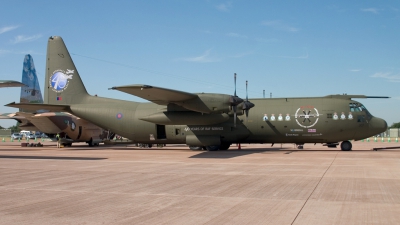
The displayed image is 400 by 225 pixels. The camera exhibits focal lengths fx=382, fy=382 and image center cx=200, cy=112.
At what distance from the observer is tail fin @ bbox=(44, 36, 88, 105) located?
31141 mm

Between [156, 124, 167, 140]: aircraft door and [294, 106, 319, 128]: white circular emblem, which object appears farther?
[156, 124, 167, 140]: aircraft door

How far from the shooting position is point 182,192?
9867mm

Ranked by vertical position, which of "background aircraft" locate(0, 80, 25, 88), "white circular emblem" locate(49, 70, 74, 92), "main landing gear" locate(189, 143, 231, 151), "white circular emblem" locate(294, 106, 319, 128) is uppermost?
"white circular emblem" locate(49, 70, 74, 92)

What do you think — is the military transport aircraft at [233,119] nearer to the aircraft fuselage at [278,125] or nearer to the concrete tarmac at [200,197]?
the aircraft fuselage at [278,125]

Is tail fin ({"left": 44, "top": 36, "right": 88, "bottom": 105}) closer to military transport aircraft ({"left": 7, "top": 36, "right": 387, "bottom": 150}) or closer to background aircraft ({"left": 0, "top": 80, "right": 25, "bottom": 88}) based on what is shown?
military transport aircraft ({"left": 7, "top": 36, "right": 387, "bottom": 150})

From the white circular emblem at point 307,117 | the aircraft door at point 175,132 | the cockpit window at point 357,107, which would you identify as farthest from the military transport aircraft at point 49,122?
the cockpit window at point 357,107

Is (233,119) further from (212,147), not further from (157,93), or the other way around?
(157,93)

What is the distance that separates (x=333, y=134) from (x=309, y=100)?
115 inches

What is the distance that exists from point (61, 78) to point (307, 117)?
1960cm

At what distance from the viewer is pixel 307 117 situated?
1045 inches

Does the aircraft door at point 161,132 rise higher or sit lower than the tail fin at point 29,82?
lower

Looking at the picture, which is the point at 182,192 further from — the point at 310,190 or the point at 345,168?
the point at 345,168

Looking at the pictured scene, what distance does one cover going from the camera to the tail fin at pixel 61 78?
3114 centimetres

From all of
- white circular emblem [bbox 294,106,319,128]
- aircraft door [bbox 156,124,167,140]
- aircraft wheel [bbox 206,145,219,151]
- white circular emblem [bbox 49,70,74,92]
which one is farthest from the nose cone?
white circular emblem [bbox 49,70,74,92]
